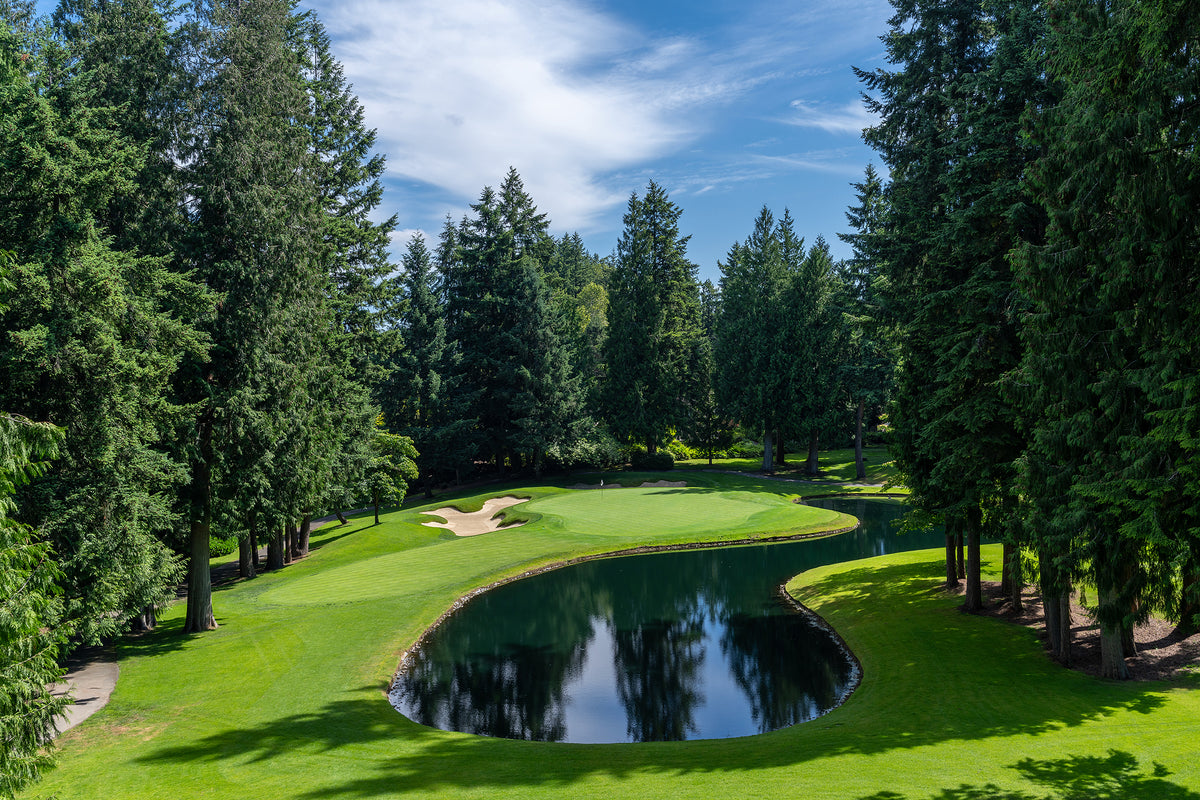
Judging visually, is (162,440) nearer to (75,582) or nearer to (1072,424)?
(75,582)

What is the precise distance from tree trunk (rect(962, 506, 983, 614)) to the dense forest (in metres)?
0.17

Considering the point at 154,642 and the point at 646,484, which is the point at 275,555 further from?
the point at 646,484

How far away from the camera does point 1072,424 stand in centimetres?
1062

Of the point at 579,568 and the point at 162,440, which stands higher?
the point at 162,440

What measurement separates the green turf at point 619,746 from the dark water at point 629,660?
1210 mm

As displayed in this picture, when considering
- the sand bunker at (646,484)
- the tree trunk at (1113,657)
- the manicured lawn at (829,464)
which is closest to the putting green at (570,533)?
the sand bunker at (646,484)

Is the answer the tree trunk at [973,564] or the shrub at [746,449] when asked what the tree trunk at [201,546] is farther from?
the shrub at [746,449]

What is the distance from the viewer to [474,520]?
39.7m

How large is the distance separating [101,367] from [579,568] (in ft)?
67.6

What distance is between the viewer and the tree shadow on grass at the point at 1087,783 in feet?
31.5

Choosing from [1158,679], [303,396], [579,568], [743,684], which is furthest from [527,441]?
[1158,679]

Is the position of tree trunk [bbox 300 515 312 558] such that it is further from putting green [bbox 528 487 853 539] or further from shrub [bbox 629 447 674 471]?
shrub [bbox 629 447 674 471]

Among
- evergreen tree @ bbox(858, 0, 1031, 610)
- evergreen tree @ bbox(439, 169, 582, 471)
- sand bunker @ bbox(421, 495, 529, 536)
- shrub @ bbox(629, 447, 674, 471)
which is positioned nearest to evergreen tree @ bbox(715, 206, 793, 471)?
shrub @ bbox(629, 447, 674, 471)

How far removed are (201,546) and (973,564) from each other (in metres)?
21.9
